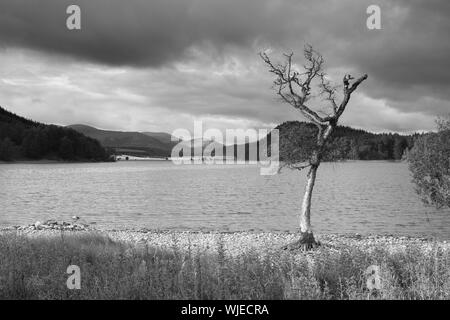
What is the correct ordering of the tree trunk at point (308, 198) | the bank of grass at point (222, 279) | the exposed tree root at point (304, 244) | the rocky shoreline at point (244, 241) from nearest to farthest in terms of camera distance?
1. the bank of grass at point (222, 279)
2. the rocky shoreline at point (244, 241)
3. the tree trunk at point (308, 198)
4. the exposed tree root at point (304, 244)

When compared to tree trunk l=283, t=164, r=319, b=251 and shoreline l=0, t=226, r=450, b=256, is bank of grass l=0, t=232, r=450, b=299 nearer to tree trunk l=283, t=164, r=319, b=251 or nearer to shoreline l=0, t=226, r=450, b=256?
shoreline l=0, t=226, r=450, b=256

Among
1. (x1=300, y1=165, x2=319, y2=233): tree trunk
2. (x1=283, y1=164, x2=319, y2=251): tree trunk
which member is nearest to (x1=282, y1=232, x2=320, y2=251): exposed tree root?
(x1=283, y1=164, x2=319, y2=251): tree trunk

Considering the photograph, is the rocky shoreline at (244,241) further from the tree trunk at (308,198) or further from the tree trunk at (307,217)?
the tree trunk at (308,198)

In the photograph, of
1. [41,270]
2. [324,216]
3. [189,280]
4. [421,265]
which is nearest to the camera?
[189,280]

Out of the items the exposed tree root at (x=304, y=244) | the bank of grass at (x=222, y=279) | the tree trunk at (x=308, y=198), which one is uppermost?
the tree trunk at (x=308, y=198)

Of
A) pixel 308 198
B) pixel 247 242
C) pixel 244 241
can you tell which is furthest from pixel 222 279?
pixel 244 241

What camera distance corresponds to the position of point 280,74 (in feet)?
73.1

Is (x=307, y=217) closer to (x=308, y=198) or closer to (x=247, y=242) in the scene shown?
(x=308, y=198)

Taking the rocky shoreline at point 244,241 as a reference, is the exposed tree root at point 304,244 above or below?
above

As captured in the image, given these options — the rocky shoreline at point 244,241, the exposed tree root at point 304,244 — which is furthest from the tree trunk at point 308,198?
the rocky shoreline at point 244,241

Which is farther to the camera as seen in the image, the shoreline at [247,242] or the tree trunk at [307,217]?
the tree trunk at [307,217]
